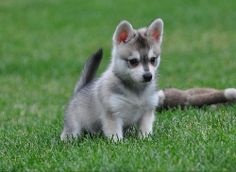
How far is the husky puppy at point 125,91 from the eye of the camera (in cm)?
762

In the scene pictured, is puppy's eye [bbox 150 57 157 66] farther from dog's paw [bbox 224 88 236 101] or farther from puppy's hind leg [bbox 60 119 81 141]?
dog's paw [bbox 224 88 236 101]

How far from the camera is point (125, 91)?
7.78 metres

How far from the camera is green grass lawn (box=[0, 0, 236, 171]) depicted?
6625mm

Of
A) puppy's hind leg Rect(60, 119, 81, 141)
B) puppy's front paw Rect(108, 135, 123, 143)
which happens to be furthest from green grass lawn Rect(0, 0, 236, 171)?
puppy's hind leg Rect(60, 119, 81, 141)

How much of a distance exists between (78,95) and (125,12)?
15.7 metres

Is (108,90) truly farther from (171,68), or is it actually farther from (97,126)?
(171,68)

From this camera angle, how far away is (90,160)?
655cm

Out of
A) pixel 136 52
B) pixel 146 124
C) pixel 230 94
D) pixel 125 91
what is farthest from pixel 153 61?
pixel 230 94

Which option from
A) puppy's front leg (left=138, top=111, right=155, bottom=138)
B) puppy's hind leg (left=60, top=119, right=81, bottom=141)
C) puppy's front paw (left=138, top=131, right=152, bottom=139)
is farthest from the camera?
puppy's hind leg (left=60, top=119, right=81, bottom=141)

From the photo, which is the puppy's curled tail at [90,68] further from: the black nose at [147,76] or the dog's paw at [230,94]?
the dog's paw at [230,94]

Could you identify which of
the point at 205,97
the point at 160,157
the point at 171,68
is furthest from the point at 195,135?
the point at 171,68

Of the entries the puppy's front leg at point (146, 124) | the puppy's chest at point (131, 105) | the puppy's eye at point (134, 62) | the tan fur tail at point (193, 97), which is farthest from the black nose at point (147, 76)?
the tan fur tail at point (193, 97)

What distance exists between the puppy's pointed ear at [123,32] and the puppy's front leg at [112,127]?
2.80 feet

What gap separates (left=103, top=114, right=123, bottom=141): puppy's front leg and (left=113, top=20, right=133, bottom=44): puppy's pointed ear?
2.80 feet
